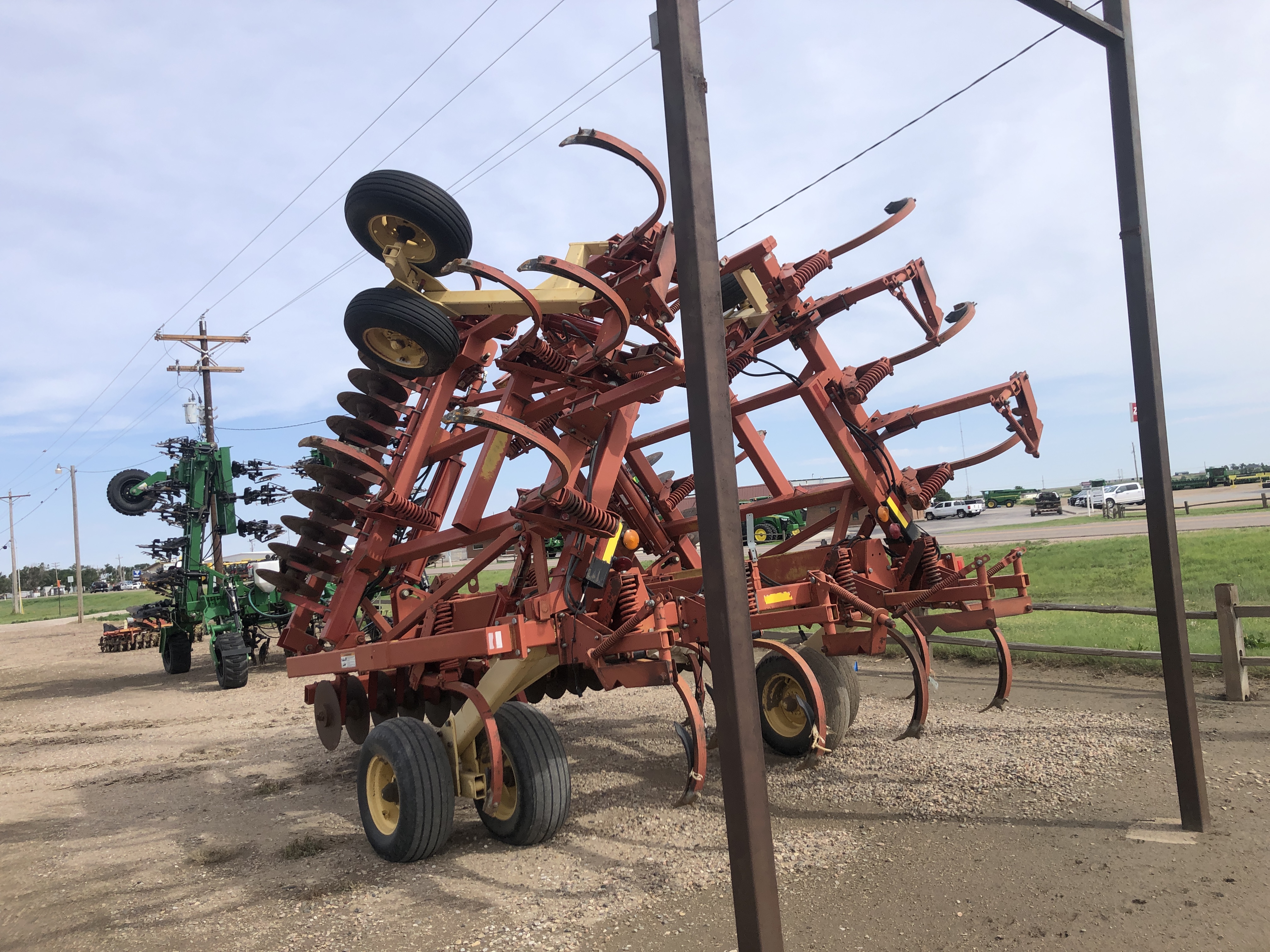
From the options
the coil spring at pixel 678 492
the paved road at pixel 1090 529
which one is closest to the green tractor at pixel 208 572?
the coil spring at pixel 678 492

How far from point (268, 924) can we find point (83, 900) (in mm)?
1482

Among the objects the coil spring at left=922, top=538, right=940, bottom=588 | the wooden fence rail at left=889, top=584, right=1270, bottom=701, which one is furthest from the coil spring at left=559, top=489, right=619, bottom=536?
the wooden fence rail at left=889, top=584, right=1270, bottom=701

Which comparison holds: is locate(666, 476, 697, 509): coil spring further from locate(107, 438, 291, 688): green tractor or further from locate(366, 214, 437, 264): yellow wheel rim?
locate(107, 438, 291, 688): green tractor

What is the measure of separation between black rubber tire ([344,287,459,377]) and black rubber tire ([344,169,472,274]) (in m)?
0.28

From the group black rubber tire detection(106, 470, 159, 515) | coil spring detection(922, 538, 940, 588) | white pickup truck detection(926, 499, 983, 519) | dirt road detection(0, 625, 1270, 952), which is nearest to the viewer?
dirt road detection(0, 625, 1270, 952)

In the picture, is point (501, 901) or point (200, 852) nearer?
point (501, 901)

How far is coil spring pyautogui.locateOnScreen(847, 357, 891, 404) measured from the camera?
24.1ft

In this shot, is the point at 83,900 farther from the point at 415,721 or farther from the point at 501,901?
the point at 501,901

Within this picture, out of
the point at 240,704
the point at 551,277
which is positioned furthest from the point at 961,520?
the point at 551,277

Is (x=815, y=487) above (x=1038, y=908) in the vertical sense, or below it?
above

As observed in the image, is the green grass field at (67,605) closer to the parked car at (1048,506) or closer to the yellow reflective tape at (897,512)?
the yellow reflective tape at (897,512)

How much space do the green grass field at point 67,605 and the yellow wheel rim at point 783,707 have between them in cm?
3971

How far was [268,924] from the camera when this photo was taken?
15.0 feet

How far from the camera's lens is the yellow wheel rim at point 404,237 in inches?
211
